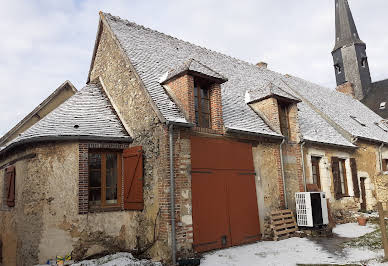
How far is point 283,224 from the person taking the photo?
991 centimetres

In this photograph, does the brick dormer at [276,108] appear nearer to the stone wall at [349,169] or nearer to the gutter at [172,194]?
the stone wall at [349,169]

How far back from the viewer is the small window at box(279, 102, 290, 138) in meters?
11.6

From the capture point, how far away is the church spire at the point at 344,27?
2822 centimetres

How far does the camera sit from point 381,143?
16859 mm

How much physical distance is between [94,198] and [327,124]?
1189cm

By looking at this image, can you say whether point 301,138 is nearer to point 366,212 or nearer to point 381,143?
point 366,212

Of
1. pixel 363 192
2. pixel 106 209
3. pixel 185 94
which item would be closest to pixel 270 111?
pixel 185 94

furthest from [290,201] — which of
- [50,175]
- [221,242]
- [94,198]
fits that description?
[50,175]

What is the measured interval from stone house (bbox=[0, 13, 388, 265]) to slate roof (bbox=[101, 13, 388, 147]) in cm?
8

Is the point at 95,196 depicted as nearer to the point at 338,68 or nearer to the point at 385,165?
the point at 385,165

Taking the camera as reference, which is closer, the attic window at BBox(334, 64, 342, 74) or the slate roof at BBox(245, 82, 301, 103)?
the slate roof at BBox(245, 82, 301, 103)

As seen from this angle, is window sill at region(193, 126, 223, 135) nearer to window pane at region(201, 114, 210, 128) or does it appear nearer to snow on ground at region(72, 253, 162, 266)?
window pane at region(201, 114, 210, 128)

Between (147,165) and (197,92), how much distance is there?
2.64 metres

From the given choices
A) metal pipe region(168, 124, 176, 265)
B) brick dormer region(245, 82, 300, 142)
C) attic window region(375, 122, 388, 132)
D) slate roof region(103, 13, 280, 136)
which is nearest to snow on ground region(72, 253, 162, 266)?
metal pipe region(168, 124, 176, 265)
